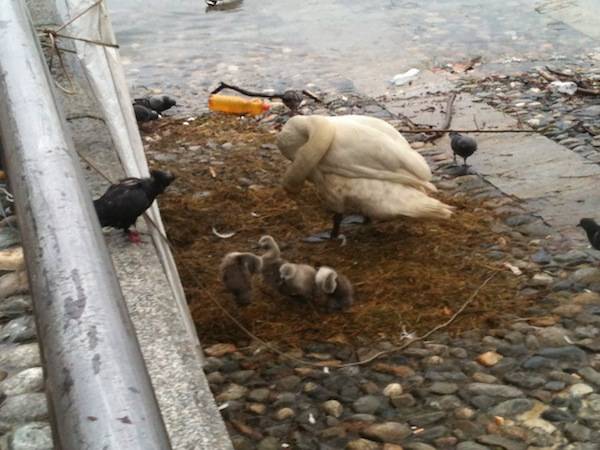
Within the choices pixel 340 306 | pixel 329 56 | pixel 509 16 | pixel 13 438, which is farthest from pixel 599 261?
pixel 509 16

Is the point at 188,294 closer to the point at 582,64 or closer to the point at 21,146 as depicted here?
the point at 21,146

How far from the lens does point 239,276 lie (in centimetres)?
493

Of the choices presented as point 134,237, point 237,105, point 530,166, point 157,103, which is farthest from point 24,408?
point 237,105

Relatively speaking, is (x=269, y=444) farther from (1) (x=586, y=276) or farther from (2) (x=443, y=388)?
(1) (x=586, y=276)

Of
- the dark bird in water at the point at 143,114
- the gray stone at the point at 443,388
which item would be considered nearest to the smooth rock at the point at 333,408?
the gray stone at the point at 443,388

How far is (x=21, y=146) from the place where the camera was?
1880 millimetres

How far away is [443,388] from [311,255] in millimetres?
1875

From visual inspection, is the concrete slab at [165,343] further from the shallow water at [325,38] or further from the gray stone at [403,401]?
the shallow water at [325,38]

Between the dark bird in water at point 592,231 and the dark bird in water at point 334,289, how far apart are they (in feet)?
4.76

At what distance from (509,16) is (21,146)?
1286 cm

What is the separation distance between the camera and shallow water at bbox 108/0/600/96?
38.8 feet

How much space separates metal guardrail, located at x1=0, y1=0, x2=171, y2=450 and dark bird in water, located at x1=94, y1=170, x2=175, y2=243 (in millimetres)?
1963

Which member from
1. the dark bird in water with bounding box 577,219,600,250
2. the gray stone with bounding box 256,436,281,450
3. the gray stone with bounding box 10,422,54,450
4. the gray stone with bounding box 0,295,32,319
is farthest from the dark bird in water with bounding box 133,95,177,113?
the gray stone with bounding box 10,422,54,450

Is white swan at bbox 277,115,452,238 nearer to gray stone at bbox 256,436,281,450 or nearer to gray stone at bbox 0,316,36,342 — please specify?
gray stone at bbox 256,436,281,450
